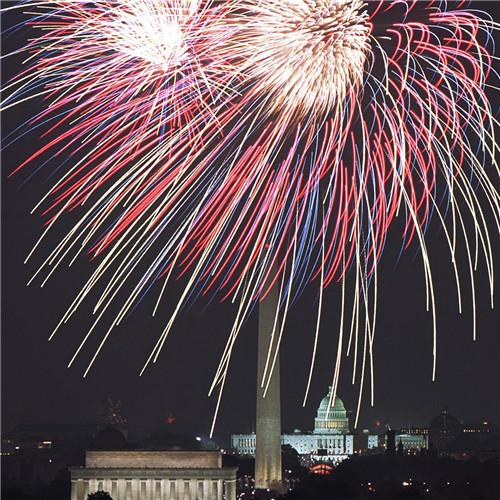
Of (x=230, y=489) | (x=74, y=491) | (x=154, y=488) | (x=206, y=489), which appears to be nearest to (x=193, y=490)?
(x=206, y=489)

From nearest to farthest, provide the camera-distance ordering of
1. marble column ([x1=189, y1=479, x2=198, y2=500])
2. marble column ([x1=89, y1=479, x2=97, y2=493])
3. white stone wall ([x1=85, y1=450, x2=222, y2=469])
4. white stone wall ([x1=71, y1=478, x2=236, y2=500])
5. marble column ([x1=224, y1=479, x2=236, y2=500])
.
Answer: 1. white stone wall ([x1=71, y1=478, x2=236, y2=500])
2. marble column ([x1=89, y1=479, x2=97, y2=493])
3. marble column ([x1=189, y1=479, x2=198, y2=500])
4. marble column ([x1=224, y1=479, x2=236, y2=500])
5. white stone wall ([x1=85, y1=450, x2=222, y2=469])

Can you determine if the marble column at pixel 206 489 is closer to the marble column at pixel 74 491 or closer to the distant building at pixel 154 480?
the distant building at pixel 154 480

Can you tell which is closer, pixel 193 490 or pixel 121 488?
pixel 121 488

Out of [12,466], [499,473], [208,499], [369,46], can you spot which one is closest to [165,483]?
[208,499]

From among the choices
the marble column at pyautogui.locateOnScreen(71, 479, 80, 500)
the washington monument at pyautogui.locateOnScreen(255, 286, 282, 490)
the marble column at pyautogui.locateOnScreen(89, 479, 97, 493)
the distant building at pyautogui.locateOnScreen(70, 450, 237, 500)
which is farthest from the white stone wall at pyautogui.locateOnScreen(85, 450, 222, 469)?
the washington monument at pyautogui.locateOnScreen(255, 286, 282, 490)

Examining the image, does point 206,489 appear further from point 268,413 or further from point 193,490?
point 268,413

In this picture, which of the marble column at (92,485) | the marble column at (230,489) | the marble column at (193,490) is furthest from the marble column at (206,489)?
the marble column at (92,485)

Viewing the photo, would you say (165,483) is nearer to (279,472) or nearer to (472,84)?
(279,472)

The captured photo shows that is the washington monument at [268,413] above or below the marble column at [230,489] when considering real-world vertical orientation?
above

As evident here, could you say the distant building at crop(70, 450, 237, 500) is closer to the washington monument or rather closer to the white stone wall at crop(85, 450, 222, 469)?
the white stone wall at crop(85, 450, 222, 469)
